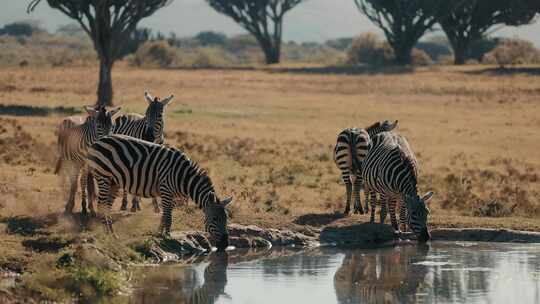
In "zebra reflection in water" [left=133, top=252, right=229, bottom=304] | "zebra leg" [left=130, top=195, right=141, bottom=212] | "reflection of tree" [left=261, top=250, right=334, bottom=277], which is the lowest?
"reflection of tree" [left=261, top=250, right=334, bottom=277]

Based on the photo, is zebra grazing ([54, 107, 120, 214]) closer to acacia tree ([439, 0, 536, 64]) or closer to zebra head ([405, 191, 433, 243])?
zebra head ([405, 191, 433, 243])

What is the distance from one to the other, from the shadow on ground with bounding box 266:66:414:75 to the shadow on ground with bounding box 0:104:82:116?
89.3 feet

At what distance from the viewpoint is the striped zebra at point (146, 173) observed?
15.5m

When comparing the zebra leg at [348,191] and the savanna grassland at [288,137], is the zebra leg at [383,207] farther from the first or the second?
the zebra leg at [348,191]

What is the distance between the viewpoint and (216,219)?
15.2 meters

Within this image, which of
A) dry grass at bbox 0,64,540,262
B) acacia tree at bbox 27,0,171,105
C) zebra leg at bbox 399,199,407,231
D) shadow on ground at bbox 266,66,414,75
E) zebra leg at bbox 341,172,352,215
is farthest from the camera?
shadow on ground at bbox 266,66,414,75

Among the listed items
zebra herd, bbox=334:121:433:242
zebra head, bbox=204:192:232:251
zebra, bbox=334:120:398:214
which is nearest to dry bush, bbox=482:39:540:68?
zebra, bbox=334:120:398:214

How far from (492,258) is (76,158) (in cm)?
731

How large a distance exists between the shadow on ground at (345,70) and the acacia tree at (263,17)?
18.6m

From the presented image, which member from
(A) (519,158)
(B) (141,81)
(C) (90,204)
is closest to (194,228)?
(C) (90,204)

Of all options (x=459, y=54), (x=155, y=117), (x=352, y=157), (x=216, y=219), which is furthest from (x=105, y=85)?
(x=459, y=54)

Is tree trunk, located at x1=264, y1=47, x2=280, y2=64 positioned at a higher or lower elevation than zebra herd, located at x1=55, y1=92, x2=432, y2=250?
higher

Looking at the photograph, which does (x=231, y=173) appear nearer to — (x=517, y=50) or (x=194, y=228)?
(x=194, y=228)

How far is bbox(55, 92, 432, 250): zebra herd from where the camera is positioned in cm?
1554
